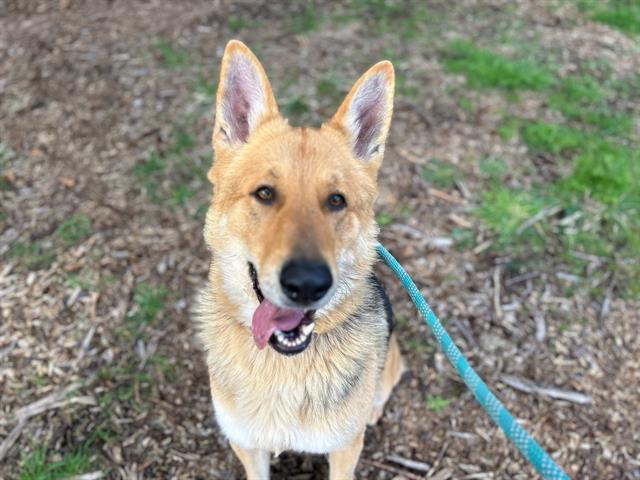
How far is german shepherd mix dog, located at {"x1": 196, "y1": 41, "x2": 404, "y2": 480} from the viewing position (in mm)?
2695

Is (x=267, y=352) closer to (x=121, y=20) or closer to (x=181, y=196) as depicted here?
(x=181, y=196)

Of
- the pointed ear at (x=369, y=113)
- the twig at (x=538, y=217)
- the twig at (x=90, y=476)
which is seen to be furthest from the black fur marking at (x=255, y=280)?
the twig at (x=538, y=217)

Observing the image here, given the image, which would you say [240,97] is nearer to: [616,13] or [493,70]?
[493,70]

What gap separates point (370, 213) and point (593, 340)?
9.47 ft

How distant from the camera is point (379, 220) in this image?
5.48 m

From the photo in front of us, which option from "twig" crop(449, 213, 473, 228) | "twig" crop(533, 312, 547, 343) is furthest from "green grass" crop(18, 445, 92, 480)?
"twig" crop(449, 213, 473, 228)

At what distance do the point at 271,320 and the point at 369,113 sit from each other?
1405 millimetres

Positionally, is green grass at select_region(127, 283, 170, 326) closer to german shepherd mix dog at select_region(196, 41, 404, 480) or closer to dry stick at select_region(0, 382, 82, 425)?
dry stick at select_region(0, 382, 82, 425)

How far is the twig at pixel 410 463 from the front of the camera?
12.5 feet

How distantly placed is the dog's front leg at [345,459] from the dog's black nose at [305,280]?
1.22 m

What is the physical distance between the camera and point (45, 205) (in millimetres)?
5410

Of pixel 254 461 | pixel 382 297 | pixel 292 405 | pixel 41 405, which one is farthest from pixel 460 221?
pixel 41 405

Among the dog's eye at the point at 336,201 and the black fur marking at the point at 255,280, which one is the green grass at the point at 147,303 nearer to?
the black fur marking at the point at 255,280

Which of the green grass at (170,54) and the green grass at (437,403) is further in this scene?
the green grass at (170,54)
